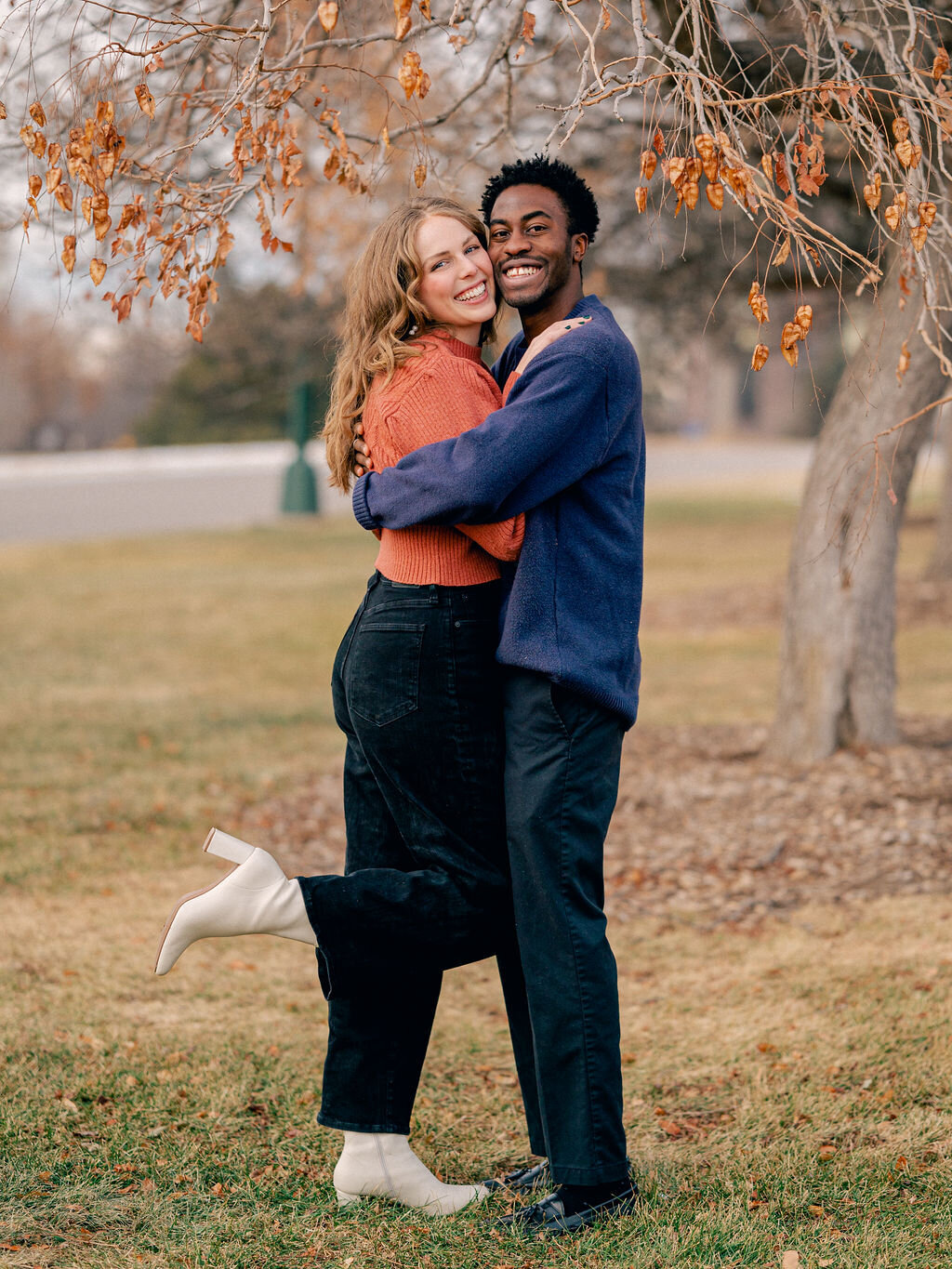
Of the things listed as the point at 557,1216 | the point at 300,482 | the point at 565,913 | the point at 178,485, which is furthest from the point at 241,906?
the point at 178,485

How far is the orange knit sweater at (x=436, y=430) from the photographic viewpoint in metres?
2.74

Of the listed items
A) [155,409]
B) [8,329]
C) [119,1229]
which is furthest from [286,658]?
[8,329]

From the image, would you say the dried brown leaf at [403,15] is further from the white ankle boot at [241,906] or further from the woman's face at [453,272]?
the white ankle boot at [241,906]

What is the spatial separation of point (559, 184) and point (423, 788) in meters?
1.30

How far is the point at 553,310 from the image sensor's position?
285 centimetres

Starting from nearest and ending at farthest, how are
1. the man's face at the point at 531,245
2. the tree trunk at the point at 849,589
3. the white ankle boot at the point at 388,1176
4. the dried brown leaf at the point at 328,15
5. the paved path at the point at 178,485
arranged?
the dried brown leaf at the point at 328,15
the man's face at the point at 531,245
the white ankle boot at the point at 388,1176
the tree trunk at the point at 849,589
the paved path at the point at 178,485

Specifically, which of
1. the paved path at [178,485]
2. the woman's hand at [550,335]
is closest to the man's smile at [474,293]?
the woman's hand at [550,335]

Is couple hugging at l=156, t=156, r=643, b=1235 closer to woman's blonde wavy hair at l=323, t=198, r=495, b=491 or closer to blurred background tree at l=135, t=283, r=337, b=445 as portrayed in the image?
woman's blonde wavy hair at l=323, t=198, r=495, b=491

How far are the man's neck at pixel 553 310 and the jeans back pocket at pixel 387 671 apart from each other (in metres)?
0.71

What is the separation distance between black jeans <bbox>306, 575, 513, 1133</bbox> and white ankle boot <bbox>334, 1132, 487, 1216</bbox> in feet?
1.17

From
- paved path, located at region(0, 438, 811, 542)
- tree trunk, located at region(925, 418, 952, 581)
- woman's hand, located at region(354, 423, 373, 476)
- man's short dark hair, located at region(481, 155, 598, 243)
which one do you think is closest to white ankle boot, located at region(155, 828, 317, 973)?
woman's hand, located at region(354, 423, 373, 476)

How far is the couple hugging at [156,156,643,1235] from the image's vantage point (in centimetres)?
272

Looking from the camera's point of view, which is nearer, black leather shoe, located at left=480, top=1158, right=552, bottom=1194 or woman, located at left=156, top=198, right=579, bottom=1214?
woman, located at left=156, top=198, right=579, bottom=1214

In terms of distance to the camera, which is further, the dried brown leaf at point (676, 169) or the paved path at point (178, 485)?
the paved path at point (178, 485)
